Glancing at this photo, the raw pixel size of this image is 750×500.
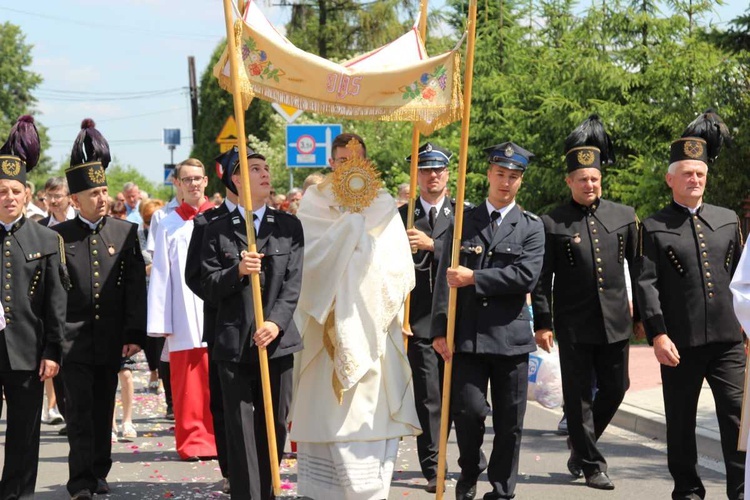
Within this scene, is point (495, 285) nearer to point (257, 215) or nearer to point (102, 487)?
point (257, 215)

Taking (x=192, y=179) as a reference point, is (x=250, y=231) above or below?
below

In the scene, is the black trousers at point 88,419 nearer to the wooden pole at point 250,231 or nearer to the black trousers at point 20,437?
the black trousers at point 20,437

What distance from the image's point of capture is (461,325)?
25.3ft

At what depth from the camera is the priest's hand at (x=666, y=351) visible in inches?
291

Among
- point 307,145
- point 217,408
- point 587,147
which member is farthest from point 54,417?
point 307,145

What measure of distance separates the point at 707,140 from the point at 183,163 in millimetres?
4259

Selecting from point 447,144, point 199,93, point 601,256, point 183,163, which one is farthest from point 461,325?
point 199,93

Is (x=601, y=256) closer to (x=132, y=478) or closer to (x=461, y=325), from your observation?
(x=461, y=325)

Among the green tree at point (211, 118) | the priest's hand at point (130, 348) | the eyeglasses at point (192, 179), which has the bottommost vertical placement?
the priest's hand at point (130, 348)

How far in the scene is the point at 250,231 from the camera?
721cm

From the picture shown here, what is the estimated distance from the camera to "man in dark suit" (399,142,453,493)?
8688 mm

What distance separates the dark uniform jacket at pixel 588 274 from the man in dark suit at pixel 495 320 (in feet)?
1.99

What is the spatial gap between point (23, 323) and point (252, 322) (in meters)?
1.36

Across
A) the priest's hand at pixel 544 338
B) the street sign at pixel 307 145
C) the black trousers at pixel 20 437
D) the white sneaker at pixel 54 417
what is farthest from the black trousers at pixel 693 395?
the street sign at pixel 307 145
